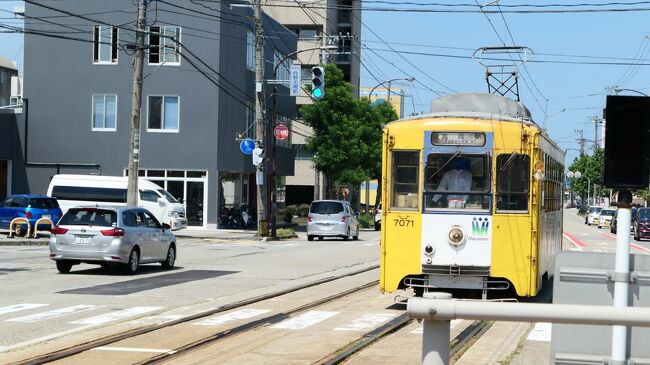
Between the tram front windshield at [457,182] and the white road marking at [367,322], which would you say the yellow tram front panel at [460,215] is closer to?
the tram front windshield at [457,182]

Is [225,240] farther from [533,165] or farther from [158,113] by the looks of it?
[533,165]

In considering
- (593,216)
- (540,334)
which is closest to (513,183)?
(540,334)

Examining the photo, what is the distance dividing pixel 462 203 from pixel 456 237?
563mm

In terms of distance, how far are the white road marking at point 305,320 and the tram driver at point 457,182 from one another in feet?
8.26

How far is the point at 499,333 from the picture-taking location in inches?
535

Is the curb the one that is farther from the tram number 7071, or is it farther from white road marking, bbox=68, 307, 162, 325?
the tram number 7071

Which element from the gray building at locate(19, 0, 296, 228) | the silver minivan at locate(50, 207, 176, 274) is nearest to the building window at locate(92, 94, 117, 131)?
the gray building at locate(19, 0, 296, 228)

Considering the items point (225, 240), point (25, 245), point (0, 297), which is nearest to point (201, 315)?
point (0, 297)

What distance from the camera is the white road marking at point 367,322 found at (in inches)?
540

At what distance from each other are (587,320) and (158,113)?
45.9 metres

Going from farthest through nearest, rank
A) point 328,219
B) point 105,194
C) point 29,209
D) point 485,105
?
point 105,194 < point 328,219 < point 29,209 < point 485,105

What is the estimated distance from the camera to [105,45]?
161ft

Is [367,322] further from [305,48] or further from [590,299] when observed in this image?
[305,48]

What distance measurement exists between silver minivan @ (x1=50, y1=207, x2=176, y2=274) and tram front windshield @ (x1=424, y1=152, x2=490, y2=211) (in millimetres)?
9105
